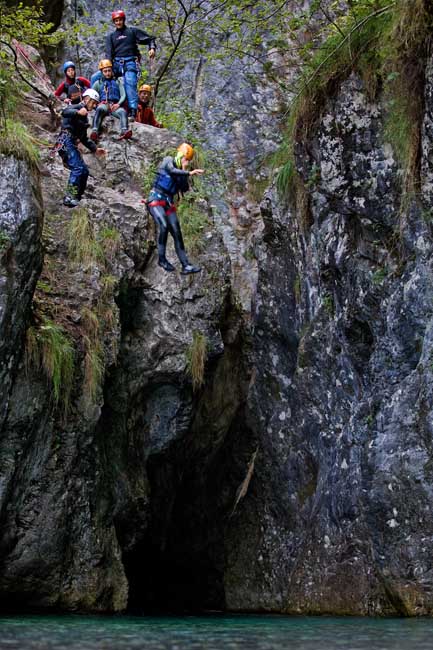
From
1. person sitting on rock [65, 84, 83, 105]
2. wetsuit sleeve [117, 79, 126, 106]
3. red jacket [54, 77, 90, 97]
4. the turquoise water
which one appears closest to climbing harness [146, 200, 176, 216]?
person sitting on rock [65, 84, 83, 105]

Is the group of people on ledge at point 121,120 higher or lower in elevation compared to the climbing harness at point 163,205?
higher

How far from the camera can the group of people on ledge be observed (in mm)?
11664

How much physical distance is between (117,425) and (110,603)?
8.37 feet

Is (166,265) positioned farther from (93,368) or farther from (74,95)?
(74,95)

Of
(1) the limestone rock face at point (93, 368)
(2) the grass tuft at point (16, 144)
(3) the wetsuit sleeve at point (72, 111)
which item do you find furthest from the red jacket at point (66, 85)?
(2) the grass tuft at point (16, 144)

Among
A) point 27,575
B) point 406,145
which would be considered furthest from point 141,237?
point 27,575

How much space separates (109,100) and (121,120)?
83cm

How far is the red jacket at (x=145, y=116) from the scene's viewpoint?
50.3 ft

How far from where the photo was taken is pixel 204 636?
6.72 metres

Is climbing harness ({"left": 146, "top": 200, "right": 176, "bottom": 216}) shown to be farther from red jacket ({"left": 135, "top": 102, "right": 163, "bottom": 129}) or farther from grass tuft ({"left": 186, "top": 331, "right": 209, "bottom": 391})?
red jacket ({"left": 135, "top": 102, "right": 163, "bottom": 129})

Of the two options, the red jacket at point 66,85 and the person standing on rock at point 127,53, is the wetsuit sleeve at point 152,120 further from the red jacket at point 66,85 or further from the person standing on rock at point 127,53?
the red jacket at point 66,85

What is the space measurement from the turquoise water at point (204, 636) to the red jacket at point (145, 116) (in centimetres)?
951

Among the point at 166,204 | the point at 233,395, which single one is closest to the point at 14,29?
the point at 166,204

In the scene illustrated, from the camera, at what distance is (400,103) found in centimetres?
1090
